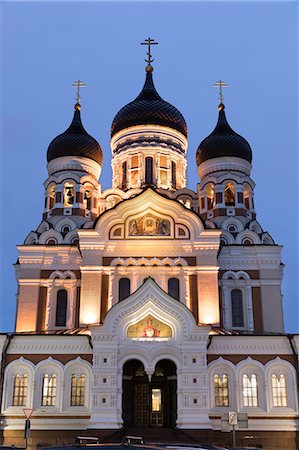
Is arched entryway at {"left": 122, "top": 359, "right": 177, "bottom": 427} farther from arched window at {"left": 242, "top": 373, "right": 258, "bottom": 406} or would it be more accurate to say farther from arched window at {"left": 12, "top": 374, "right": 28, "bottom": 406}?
arched window at {"left": 12, "top": 374, "right": 28, "bottom": 406}

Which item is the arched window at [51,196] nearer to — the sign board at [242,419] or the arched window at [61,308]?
the arched window at [61,308]

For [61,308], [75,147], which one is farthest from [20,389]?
[75,147]

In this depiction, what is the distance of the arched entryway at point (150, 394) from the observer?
70.5ft

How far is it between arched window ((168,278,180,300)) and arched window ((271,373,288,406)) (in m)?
5.22

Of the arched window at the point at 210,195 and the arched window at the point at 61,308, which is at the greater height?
the arched window at the point at 210,195

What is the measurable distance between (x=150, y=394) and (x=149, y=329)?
298 centimetres

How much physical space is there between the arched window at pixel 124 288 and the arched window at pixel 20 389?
5.11 meters

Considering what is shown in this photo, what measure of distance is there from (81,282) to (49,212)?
594 centimetres

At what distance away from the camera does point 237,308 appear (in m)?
25.3

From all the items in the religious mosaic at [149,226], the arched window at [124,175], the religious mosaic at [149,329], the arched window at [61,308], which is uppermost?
the arched window at [124,175]

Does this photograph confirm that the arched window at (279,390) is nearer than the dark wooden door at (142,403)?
Yes

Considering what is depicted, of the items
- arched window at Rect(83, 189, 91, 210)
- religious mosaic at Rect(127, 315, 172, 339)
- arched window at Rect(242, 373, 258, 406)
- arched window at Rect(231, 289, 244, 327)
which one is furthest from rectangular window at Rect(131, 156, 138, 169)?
arched window at Rect(242, 373, 258, 406)

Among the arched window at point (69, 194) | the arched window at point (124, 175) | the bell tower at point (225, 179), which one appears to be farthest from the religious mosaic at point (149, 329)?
the arched window at point (124, 175)

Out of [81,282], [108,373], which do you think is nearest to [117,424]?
[108,373]
